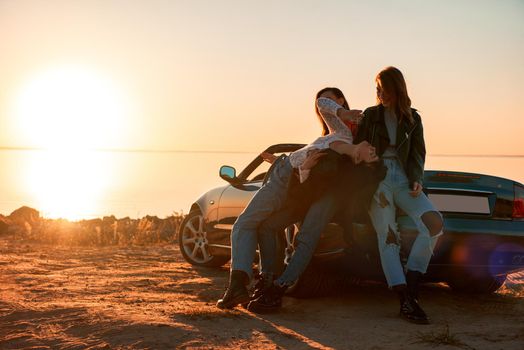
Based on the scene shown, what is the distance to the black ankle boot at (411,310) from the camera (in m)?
5.29

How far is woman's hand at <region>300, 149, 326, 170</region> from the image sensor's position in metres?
5.43

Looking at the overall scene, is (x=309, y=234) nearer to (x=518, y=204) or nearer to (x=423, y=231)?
(x=423, y=231)

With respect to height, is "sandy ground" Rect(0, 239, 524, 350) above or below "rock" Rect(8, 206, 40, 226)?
below

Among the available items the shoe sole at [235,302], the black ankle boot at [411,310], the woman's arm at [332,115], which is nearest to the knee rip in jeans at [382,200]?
the woman's arm at [332,115]

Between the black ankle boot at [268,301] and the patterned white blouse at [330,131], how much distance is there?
2.86ft

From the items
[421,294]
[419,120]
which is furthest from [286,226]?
[421,294]

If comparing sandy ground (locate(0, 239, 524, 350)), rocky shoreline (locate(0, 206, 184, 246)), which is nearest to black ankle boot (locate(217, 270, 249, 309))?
sandy ground (locate(0, 239, 524, 350))

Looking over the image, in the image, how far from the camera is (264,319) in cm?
535

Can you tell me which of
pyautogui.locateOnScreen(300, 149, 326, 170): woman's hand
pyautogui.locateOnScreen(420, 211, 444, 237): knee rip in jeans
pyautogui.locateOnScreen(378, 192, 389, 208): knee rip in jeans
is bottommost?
pyautogui.locateOnScreen(420, 211, 444, 237): knee rip in jeans

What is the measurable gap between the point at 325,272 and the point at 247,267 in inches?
28.1

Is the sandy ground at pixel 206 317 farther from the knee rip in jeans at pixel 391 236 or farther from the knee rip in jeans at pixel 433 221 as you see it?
the knee rip in jeans at pixel 433 221

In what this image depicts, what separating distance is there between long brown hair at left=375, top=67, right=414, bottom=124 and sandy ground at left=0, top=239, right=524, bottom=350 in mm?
1576

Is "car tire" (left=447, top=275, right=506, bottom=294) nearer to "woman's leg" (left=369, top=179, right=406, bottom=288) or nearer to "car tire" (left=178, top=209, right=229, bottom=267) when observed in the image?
"woman's leg" (left=369, top=179, right=406, bottom=288)

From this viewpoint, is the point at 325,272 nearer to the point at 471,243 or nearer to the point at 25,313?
the point at 471,243
